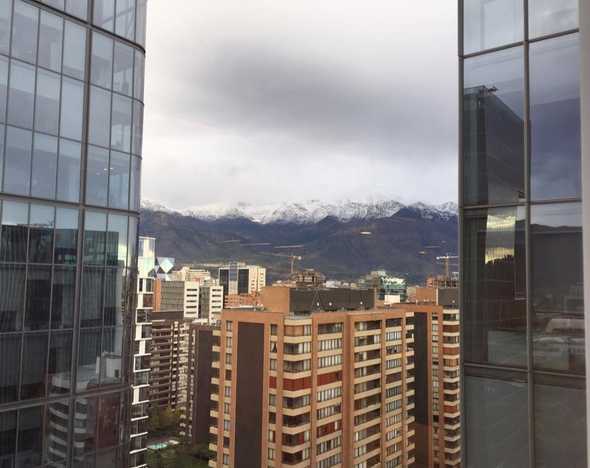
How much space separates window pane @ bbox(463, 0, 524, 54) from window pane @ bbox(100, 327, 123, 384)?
18.9 feet

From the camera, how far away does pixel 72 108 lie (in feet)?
23.0

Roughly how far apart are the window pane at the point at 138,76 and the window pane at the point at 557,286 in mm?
5881

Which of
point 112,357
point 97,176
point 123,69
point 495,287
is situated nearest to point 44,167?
point 97,176

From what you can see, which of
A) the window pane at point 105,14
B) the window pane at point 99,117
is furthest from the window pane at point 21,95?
the window pane at point 105,14

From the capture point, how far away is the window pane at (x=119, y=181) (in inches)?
295

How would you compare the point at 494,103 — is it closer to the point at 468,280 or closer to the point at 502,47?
the point at 502,47

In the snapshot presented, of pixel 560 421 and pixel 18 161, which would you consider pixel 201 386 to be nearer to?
pixel 18 161

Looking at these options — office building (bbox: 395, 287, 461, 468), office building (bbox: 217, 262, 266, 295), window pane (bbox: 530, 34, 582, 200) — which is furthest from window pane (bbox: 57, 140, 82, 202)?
office building (bbox: 217, 262, 266, 295)

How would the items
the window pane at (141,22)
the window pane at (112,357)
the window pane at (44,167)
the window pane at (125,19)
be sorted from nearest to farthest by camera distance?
the window pane at (44,167) < the window pane at (112,357) < the window pane at (125,19) < the window pane at (141,22)

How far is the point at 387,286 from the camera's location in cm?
9762

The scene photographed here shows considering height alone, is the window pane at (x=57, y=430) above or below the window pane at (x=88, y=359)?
below

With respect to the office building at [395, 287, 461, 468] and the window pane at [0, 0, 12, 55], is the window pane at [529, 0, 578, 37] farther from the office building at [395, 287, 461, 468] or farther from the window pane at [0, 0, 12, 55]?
the office building at [395, 287, 461, 468]

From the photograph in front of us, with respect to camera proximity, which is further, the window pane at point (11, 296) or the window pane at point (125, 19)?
the window pane at point (125, 19)

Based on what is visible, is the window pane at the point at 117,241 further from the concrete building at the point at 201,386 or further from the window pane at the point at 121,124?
the concrete building at the point at 201,386
